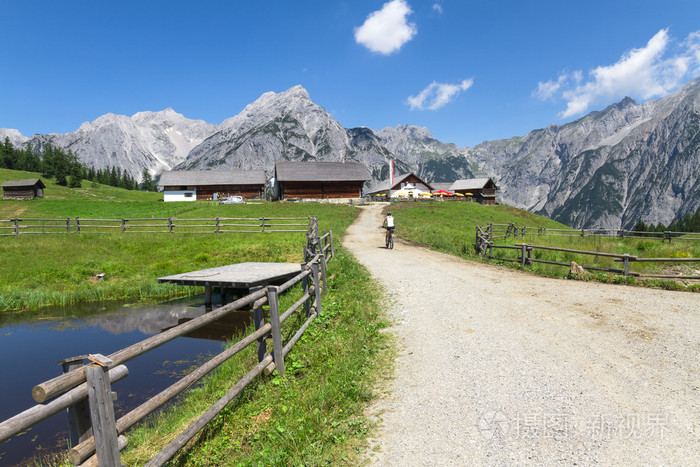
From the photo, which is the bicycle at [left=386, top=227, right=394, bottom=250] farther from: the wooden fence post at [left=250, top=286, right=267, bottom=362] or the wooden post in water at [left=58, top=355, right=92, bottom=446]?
the wooden post in water at [left=58, top=355, right=92, bottom=446]

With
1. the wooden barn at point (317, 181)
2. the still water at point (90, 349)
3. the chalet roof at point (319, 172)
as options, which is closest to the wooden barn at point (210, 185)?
the wooden barn at point (317, 181)

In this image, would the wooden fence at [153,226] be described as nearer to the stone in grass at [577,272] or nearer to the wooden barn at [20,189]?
the stone in grass at [577,272]

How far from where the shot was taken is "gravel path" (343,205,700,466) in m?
4.18

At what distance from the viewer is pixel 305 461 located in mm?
4066

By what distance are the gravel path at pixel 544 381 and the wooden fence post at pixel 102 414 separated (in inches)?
108

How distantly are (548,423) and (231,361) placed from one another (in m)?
6.22

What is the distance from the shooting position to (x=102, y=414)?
3250 mm

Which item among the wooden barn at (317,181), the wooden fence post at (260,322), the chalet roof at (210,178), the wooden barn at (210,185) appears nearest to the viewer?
the wooden fence post at (260,322)

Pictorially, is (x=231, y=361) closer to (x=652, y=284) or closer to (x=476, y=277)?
(x=476, y=277)

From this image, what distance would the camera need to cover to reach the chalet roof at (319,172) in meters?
69.6

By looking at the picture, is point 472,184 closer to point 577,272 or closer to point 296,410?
point 577,272

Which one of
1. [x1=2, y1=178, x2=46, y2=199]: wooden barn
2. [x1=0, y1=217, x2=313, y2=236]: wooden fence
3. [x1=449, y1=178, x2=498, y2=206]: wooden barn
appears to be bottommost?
[x1=0, y1=217, x2=313, y2=236]: wooden fence

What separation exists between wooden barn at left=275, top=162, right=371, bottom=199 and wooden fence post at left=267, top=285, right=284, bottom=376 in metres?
63.8

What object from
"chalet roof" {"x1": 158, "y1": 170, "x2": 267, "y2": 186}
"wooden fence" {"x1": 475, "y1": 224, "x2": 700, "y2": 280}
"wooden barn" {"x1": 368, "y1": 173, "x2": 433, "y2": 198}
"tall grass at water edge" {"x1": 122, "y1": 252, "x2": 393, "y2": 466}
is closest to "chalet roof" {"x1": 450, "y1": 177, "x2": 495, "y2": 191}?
"wooden barn" {"x1": 368, "y1": 173, "x2": 433, "y2": 198}
